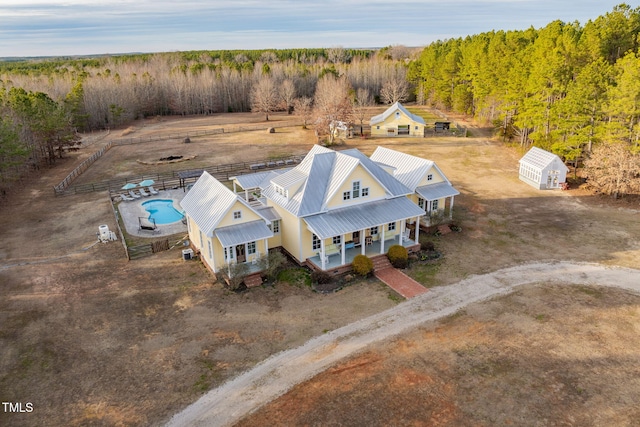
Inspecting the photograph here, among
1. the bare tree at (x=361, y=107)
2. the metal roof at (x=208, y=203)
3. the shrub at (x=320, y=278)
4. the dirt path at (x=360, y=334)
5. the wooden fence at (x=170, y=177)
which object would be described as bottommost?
the dirt path at (x=360, y=334)

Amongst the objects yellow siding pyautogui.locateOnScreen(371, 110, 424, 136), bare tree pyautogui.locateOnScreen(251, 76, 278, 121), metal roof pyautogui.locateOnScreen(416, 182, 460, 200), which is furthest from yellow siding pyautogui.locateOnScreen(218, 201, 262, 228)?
bare tree pyautogui.locateOnScreen(251, 76, 278, 121)

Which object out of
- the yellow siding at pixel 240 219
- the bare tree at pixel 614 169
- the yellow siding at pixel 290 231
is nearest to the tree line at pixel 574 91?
the bare tree at pixel 614 169

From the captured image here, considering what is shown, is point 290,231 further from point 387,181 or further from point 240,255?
point 387,181

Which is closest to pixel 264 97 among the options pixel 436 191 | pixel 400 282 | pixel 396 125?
pixel 396 125

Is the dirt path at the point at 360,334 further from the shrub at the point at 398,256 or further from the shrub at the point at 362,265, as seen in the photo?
the shrub at the point at 362,265

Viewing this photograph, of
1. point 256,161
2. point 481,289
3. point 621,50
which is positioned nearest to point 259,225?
point 481,289

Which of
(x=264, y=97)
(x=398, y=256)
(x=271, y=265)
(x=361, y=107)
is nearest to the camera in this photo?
(x=271, y=265)

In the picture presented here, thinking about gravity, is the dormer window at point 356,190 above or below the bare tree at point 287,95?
below
